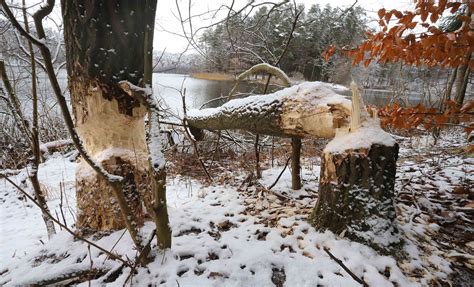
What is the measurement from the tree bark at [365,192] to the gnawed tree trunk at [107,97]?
1.21m

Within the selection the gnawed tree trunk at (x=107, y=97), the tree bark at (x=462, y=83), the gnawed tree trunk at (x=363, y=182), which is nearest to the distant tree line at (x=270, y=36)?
the gnawed tree trunk at (x=107, y=97)

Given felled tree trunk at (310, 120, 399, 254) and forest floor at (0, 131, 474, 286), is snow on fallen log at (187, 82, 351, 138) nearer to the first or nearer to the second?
felled tree trunk at (310, 120, 399, 254)

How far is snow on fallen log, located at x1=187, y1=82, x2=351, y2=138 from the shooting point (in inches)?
64.0

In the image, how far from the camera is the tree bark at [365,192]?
1432mm

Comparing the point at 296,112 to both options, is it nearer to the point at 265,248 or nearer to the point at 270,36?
the point at 265,248

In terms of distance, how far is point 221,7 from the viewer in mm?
2887

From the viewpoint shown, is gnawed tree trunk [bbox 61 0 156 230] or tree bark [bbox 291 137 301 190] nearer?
gnawed tree trunk [bbox 61 0 156 230]

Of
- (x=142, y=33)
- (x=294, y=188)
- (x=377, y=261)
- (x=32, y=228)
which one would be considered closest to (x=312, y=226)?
(x=377, y=261)

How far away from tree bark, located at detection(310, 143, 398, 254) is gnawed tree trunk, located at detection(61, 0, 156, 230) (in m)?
1.21

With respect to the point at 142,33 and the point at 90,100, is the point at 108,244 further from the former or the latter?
the point at 142,33

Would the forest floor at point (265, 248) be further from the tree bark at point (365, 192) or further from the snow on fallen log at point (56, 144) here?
the snow on fallen log at point (56, 144)

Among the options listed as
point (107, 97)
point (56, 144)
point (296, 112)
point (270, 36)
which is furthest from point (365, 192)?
point (270, 36)

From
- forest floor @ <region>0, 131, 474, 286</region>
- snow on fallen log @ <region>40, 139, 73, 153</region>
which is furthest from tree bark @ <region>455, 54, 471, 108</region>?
snow on fallen log @ <region>40, 139, 73, 153</region>

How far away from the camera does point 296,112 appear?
5.75 ft
